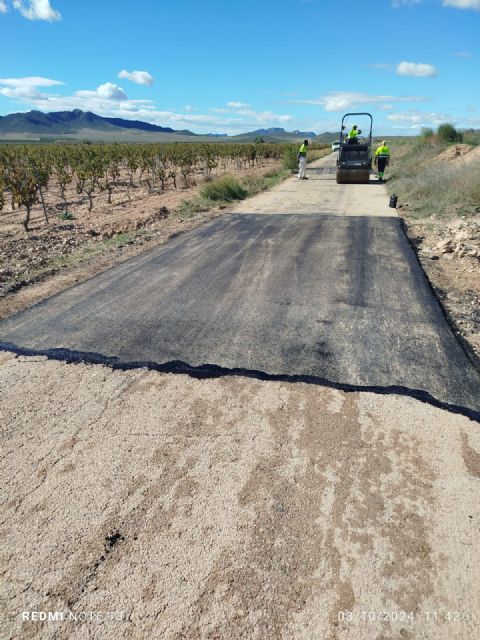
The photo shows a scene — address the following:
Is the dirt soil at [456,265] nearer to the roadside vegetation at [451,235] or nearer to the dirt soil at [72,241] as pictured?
the roadside vegetation at [451,235]

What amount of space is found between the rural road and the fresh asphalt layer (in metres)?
0.03

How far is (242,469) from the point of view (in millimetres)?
2727

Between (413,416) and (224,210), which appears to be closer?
(413,416)

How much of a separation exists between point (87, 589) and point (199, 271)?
5094 millimetres

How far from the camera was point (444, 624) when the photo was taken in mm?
1870

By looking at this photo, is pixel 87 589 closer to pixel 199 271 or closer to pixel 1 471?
pixel 1 471

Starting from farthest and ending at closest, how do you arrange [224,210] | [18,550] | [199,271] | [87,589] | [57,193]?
[57,193] → [224,210] → [199,271] → [18,550] → [87,589]

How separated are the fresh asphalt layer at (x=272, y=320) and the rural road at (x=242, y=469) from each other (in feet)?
0.10

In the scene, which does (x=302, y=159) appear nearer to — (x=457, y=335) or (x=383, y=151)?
(x=383, y=151)

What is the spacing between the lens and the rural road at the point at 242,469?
1960 millimetres

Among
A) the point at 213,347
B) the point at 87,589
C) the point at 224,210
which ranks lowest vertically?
the point at 87,589

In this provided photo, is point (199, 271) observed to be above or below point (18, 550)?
above

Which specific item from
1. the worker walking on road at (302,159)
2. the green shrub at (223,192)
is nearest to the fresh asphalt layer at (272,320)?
the green shrub at (223,192)

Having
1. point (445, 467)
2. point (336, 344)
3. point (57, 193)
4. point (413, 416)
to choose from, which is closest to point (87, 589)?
point (445, 467)
